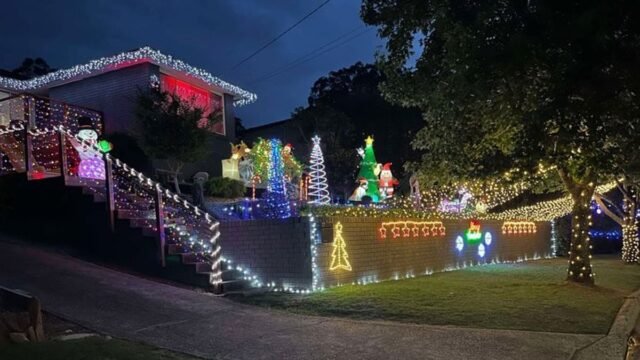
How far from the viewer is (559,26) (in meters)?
8.55

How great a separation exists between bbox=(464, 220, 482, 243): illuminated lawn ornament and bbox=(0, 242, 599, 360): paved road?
1088 centimetres

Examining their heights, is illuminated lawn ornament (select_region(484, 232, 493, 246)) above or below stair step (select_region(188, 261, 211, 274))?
below

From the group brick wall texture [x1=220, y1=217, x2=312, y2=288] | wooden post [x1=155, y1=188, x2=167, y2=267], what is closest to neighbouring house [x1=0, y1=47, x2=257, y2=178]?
wooden post [x1=155, y1=188, x2=167, y2=267]

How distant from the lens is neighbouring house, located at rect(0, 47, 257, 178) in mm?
20000

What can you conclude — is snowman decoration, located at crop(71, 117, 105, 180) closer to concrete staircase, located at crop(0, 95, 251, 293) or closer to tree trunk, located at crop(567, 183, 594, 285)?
concrete staircase, located at crop(0, 95, 251, 293)

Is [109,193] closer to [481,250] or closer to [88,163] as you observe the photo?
[88,163]

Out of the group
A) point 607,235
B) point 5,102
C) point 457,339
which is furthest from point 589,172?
point 607,235

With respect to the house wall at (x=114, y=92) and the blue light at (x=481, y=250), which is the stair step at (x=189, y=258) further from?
the blue light at (x=481, y=250)

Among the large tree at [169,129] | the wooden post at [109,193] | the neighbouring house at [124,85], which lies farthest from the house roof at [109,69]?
the wooden post at [109,193]

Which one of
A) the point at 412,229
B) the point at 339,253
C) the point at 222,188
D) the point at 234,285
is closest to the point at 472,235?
the point at 412,229

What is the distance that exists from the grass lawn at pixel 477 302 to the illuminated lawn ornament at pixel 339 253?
1.77 ft

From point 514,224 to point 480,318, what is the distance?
15692mm

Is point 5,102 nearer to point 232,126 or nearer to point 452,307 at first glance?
point 232,126

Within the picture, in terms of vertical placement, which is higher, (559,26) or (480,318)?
(559,26)
